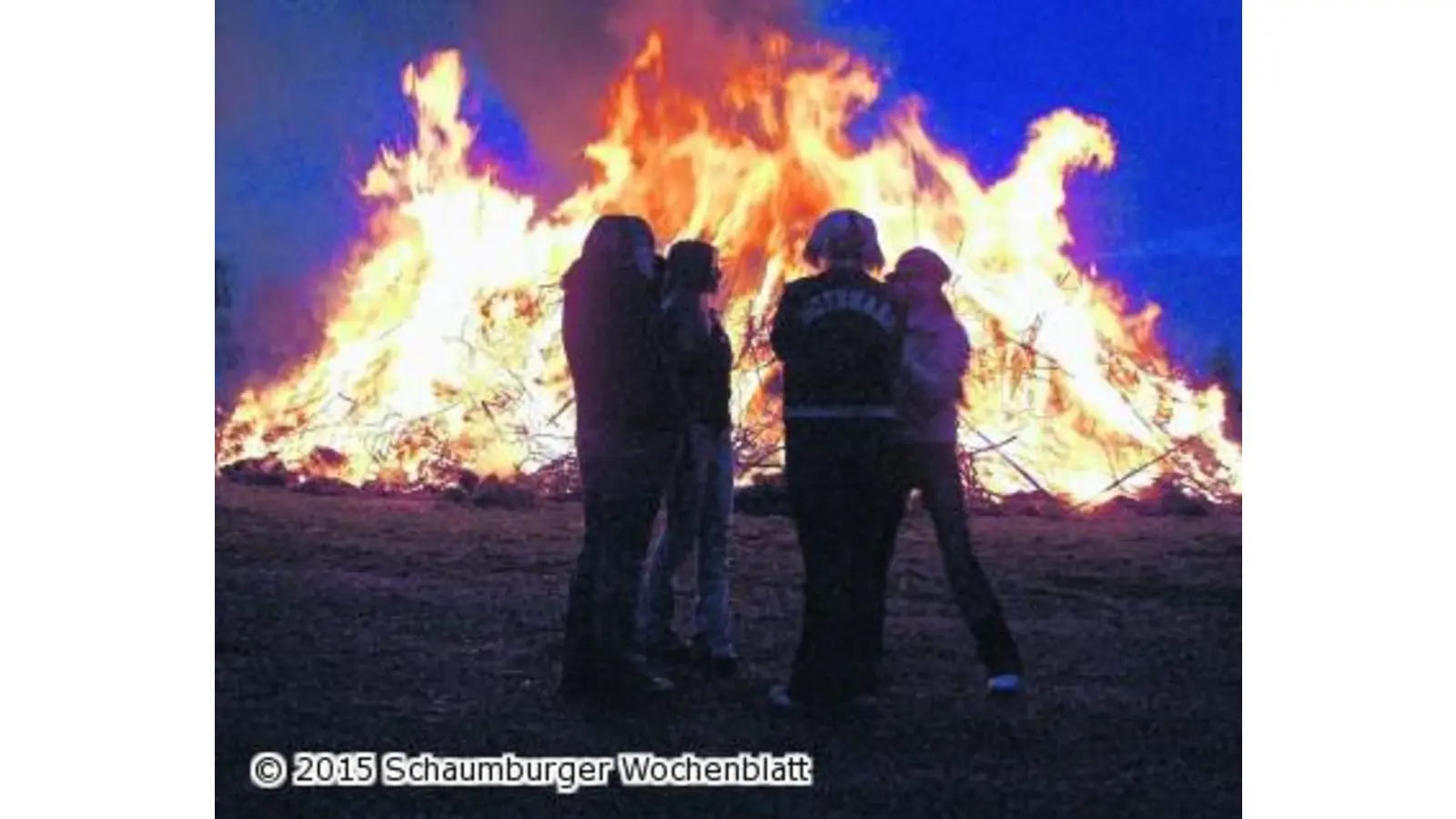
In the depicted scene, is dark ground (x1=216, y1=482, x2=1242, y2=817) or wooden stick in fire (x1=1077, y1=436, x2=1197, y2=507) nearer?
dark ground (x1=216, y1=482, x2=1242, y2=817)

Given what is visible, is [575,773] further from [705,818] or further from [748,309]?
[748,309]

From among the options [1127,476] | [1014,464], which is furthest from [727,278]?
[1127,476]

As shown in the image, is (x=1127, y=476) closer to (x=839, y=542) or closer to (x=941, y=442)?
(x=941, y=442)

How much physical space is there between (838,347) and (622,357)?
0.66 m

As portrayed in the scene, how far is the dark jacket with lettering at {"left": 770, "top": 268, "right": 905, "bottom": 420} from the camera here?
520cm

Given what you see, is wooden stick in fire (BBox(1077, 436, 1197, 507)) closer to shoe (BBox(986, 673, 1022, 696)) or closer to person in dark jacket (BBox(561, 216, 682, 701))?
shoe (BBox(986, 673, 1022, 696))

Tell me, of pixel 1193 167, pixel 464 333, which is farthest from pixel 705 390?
pixel 1193 167

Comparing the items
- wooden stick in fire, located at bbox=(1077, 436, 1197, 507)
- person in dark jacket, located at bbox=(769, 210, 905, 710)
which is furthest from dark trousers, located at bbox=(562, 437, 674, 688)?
wooden stick in fire, located at bbox=(1077, 436, 1197, 507)

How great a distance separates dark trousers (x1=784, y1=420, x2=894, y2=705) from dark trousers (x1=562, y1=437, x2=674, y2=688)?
1.44 ft

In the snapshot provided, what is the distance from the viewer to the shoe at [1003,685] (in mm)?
5266

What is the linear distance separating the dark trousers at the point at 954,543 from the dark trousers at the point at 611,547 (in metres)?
0.73

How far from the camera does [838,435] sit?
522 centimetres

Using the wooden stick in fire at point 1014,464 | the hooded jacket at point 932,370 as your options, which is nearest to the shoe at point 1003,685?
the wooden stick in fire at point 1014,464
